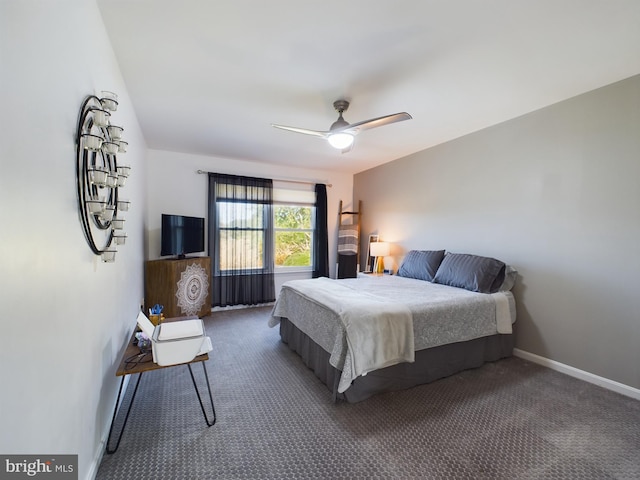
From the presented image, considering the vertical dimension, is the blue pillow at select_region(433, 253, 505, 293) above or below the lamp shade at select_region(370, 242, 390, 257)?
below

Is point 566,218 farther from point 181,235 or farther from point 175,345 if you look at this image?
point 181,235

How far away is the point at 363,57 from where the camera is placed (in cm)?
200

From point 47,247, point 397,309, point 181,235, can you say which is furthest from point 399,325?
point 181,235

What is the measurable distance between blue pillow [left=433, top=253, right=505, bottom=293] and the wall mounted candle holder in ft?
10.3

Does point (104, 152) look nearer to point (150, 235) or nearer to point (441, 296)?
point (441, 296)

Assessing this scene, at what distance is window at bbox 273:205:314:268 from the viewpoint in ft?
16.9

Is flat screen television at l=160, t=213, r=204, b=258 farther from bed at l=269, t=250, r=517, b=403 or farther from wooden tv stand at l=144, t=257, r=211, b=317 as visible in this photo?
bed at l=269, t=250, r=517, b=403

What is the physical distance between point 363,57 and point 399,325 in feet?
6.58

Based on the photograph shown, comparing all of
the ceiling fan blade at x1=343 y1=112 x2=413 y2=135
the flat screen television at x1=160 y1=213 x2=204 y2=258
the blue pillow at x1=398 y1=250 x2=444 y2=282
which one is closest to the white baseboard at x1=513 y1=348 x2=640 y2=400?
the blue pillow at x1=398 y1=250 x2=444 y2=282

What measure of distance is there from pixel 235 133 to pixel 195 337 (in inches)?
102

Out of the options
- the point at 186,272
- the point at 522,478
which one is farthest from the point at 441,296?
the point at 186,272

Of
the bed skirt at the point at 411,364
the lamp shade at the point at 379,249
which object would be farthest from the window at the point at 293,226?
the bed skirt at the point at 411,364
